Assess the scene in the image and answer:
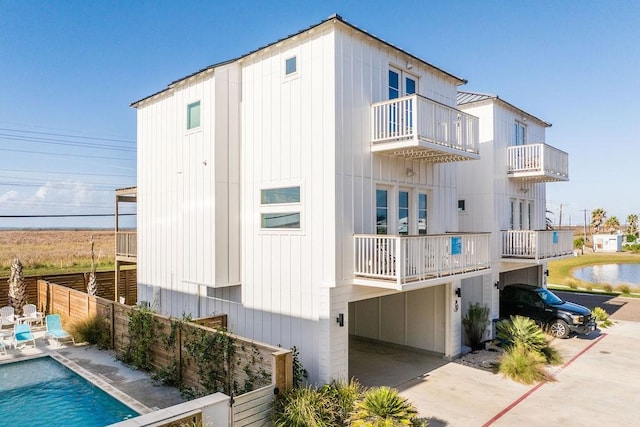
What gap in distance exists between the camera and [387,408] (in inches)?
262

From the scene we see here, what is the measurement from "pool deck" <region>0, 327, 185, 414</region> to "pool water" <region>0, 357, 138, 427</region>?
0.18 metres

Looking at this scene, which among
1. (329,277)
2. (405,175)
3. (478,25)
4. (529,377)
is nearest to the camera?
(329,277)

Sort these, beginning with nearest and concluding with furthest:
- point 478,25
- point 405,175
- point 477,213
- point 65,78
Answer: point 405,175 < point 478,25 < point 477,213 < point 65,78

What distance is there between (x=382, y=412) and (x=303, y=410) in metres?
1.32

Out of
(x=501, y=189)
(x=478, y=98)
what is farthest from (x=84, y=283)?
(x=478, y=98)

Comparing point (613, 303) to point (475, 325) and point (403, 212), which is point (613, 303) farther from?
point (403, 212)

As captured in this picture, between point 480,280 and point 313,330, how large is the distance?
8.58 metres

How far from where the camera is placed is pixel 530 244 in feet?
48.6

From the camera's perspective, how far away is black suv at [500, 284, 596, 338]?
14.1 meters

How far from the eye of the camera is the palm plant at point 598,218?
71.5 metres

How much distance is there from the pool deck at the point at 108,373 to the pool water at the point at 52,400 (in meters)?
0.18

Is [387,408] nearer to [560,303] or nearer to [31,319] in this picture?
[560,303]

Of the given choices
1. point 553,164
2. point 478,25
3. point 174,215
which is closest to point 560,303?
point 553,164

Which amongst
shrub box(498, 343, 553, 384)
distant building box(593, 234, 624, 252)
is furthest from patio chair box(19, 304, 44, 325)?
distant building box(593, 234, 624, 252)
